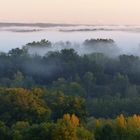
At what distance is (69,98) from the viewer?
133 feet

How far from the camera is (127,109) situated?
4794cm

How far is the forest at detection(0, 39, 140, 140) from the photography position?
32.5 m

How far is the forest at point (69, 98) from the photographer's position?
32469mm

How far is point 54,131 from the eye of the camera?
3095 cm

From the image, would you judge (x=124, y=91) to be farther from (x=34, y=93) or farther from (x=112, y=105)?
(x=34, y=93)

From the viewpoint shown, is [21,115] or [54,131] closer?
[54,131]

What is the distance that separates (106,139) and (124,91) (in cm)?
2827

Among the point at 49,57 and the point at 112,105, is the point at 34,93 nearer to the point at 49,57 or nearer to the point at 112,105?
the point at 112,105

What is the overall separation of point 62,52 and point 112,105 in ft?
102

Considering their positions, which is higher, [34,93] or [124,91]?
[34,93]

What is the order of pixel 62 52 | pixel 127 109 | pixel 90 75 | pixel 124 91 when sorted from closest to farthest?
1. pixel 127 109
2. pixel 124 91
3. pixel 90 75
4. pixel 62 52

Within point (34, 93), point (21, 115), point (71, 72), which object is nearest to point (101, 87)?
point (71, 72)

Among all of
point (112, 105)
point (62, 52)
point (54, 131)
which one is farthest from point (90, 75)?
point (54, 131)

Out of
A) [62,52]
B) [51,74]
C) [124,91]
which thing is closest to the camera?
[124,91]
